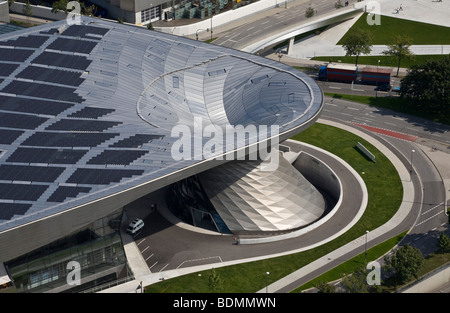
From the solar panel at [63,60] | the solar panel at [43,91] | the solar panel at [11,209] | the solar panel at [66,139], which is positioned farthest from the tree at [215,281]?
the solar panel at [63,60]

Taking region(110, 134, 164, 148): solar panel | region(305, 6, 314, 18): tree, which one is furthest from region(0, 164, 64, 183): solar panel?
region(305, 6, 314, 18): tree

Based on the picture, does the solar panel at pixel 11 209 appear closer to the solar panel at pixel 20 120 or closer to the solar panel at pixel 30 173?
the solar panel at pixel 30 173

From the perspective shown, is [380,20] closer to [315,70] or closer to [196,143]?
[315,70]

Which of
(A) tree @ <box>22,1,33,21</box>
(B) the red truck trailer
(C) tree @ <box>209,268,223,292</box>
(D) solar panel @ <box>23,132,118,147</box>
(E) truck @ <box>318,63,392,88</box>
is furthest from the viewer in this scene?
(A) tree @ <box>22,1,33,21</box>

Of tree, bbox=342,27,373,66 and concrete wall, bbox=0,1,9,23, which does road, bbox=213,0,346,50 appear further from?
concrete wall, bbox=0,1,9,23

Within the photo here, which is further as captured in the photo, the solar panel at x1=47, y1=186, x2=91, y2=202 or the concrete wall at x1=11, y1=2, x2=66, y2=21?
the concrete wall at x1=11, y1=2, x2=66, y2=21

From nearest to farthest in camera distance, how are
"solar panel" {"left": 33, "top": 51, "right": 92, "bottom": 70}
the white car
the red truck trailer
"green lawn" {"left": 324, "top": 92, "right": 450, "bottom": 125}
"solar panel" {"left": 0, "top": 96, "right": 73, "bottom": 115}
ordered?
"solar panel" {"left": 0, "top": 96, "right": 73, "bottom": 115} → the white car → "solar panel" {"left": 33, "top": 51, "right": 92, "bottom": 70} → "green lawn" {"left": 324, "top": 92, "right": 450, "bottom": 125} → the red truck trailer
